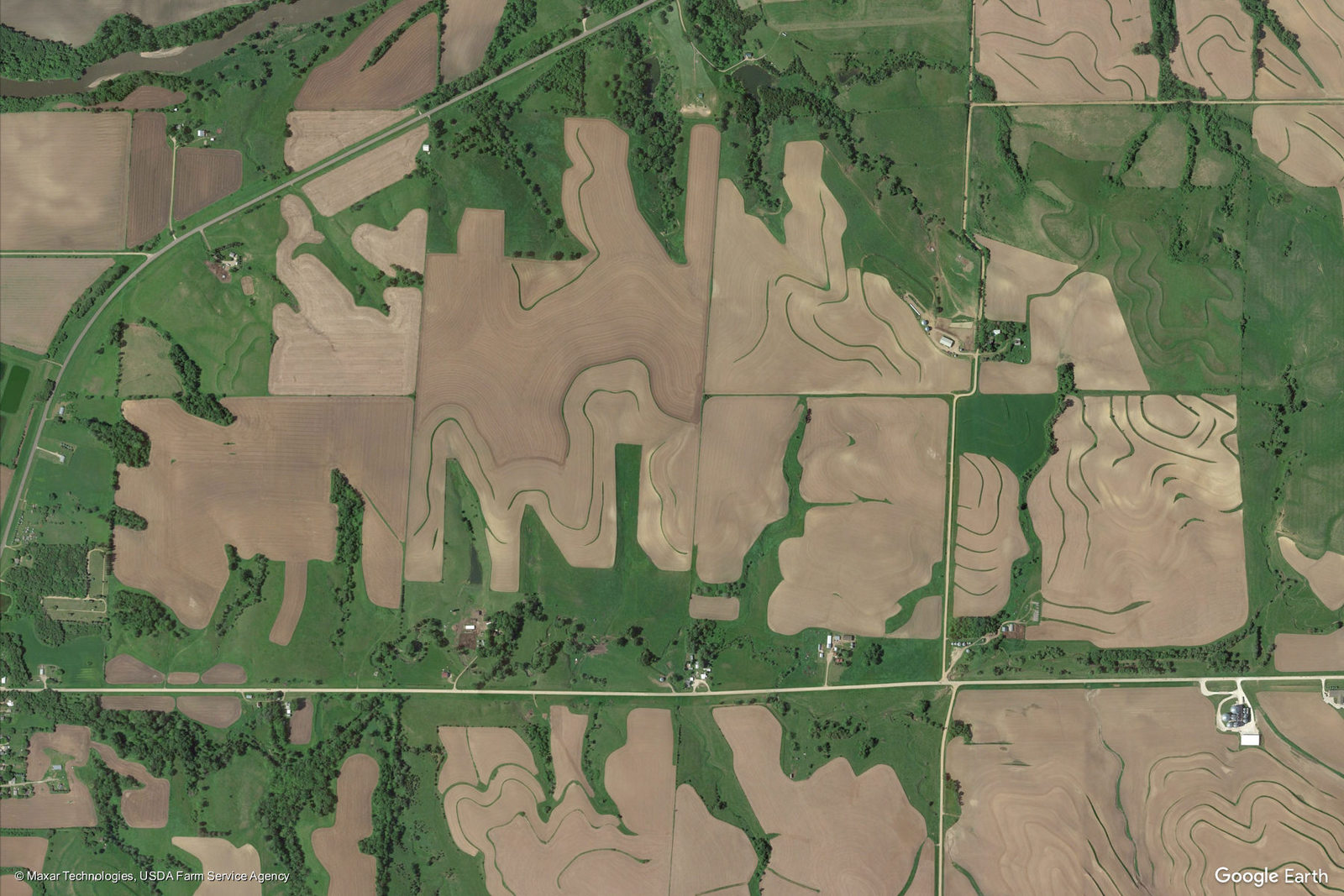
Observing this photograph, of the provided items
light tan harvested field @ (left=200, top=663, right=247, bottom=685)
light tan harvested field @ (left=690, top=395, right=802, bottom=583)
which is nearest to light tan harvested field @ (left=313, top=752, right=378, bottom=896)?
light tan harvested field @ (left=200, top=663, right=247, bottom=685)

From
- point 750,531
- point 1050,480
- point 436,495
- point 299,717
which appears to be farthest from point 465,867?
point 1050,480

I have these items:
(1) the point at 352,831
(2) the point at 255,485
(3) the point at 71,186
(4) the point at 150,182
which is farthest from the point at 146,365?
(1) the point at 352,831

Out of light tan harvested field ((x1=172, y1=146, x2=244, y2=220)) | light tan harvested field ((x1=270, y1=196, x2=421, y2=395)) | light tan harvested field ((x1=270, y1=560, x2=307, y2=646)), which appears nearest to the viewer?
light tan harvested field ((x1=270, y1=560, x2=307, y2=646))

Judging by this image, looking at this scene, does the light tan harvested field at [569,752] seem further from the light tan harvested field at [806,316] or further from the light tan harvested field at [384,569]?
the light tan harvested field at [806,316]

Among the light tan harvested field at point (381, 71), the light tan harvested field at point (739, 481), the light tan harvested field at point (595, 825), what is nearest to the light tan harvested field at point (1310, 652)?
the light tan harvested field at point (739, 481)

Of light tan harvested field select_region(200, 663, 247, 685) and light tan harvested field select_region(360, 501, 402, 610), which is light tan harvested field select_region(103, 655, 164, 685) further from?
light tan harvested field select_region(360, 501, 402, 610)

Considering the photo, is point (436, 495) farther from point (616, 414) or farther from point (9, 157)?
point (9, 157)

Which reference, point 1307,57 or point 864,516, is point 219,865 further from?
point 1307,57

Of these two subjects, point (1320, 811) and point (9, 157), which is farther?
point (9, 157)
